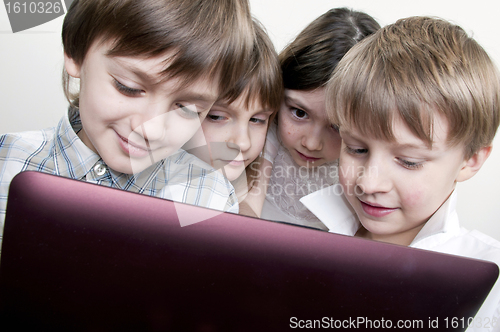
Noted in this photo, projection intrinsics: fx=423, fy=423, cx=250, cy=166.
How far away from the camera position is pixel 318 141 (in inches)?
37.4

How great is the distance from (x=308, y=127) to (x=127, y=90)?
43 centimetres

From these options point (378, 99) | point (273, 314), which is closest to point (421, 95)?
point (378, 99)

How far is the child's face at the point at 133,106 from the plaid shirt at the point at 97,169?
67 mm

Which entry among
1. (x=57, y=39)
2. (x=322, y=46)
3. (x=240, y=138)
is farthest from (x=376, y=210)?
(x=57, y=39)

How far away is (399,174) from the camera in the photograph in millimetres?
685

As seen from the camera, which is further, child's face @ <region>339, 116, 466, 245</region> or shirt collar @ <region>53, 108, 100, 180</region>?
shirt collar @ <region>53, 108, 100, 180</region>

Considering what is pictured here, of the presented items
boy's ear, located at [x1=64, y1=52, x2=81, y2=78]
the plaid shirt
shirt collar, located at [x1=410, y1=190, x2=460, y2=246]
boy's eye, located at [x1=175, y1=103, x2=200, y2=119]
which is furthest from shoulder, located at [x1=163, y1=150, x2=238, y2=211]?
shirt collar, located at [x1=410, y1=190, x2=460, y2=246]

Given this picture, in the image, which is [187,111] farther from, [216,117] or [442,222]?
[442,222]

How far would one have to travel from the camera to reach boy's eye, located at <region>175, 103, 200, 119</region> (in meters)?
0.72

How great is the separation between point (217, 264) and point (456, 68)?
0.53 metres

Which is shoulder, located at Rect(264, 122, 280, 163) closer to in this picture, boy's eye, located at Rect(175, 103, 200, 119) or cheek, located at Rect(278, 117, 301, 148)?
cheek, located at Rect(278, 117, 301, 148)

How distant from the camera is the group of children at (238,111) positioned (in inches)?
26.2

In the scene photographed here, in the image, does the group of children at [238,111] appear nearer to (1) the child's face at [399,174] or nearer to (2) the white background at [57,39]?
(1) the child's face at [399,174]

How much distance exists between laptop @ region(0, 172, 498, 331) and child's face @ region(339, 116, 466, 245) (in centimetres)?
30
